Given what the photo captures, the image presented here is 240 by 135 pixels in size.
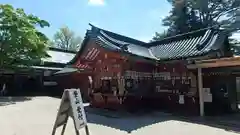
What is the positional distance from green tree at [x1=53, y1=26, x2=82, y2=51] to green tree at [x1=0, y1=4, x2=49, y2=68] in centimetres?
3072

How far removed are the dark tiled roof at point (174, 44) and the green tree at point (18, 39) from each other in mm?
6699

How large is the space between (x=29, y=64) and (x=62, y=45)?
3136 cm

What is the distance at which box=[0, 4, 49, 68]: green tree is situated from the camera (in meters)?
16.9

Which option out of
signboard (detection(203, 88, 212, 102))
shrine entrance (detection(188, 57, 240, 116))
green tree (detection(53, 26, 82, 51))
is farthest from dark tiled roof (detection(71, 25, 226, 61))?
green tree (detection(53, 26, 82, 51))

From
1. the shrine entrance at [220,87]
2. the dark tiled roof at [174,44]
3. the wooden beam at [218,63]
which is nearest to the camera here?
the wooden beam at [218,63]

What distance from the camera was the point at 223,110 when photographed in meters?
11.0

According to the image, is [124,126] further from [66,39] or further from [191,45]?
[66,39]

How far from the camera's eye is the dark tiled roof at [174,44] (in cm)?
1089

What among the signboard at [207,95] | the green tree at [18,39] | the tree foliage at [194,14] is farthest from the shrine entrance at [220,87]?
the tree foliage at [194,14]

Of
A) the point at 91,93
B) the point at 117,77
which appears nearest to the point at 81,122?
the point at 117,77

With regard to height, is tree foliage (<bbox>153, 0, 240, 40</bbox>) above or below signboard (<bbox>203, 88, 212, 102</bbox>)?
above

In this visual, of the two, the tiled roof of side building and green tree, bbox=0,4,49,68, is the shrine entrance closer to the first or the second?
the tiled roof of side building

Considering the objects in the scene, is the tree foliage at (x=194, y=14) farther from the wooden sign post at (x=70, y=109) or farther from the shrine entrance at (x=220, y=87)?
the wooden sign post at (x=70, y=109)

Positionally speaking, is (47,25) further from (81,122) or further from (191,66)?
(81,122)
